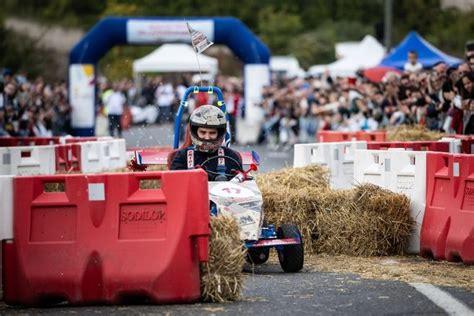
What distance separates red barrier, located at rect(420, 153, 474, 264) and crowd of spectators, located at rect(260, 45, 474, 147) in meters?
6.81

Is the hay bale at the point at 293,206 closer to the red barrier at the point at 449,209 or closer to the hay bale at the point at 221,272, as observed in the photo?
the red barrier at the point at 449,209

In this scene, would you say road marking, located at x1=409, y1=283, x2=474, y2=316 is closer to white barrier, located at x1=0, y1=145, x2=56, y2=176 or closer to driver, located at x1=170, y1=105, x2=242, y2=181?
driver, located at x1=170, y1=105, x2=242, y2=181

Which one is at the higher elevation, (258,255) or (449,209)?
(449,209)

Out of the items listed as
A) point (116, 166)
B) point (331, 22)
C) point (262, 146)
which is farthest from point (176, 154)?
point (331, 22)

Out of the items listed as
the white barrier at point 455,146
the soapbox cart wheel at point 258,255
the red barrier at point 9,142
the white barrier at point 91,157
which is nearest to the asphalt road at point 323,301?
the soapbox cart wheel at point 258,255

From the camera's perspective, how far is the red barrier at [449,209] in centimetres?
1241

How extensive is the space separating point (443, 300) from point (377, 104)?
18.2 metres

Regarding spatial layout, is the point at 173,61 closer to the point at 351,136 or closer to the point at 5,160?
the point at 351,136

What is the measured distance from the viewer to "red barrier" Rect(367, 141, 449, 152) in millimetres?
16453

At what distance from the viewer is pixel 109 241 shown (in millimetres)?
9984

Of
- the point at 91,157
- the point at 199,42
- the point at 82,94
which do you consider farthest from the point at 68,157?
the point at 82,94

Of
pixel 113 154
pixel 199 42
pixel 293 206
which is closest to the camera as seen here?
pixel 293 206

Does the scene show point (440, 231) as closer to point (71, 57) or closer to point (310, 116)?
point (310, 116)

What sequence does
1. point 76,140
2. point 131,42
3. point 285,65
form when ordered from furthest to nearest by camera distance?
point 285,65
point 131,42
point 76,140
